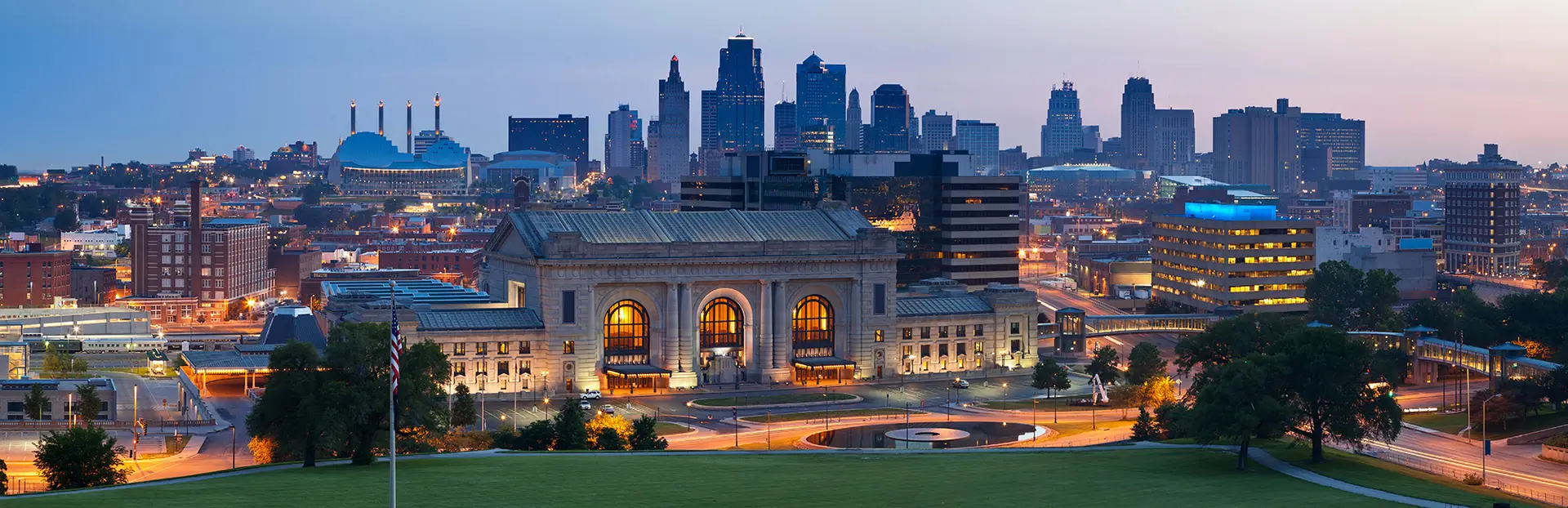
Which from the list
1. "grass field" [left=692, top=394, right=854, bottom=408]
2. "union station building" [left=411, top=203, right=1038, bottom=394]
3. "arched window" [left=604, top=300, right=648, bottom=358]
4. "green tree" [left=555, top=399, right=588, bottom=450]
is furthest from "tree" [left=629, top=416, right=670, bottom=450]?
"arched window" [left=604, top=300, right=648, bottom=358]

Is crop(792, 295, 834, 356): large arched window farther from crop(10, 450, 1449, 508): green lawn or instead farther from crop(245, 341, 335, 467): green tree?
crop(245, 341, 335, 467): green tree

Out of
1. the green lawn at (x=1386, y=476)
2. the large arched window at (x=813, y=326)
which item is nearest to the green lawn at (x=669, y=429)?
the large arched window at (x=813, y=326)

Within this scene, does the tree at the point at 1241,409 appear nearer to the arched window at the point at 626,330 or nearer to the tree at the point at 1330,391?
the tree at the point at 1330,391

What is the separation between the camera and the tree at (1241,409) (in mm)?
106938

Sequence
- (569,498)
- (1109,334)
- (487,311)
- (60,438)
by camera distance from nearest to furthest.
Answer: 1. (569,498)
2. (60,438)
3. (487,311)
4. (1109,334)

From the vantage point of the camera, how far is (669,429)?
140 metres

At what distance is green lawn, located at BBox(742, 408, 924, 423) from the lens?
480 ft

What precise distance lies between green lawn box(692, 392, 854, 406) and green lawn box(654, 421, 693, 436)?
1204cm

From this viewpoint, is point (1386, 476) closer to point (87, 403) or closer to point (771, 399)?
point (771, 399)

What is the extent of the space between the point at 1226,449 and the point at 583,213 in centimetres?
7147

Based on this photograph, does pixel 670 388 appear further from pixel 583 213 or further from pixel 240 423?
pixel 240 423

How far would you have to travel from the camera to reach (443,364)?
11288 centimetres

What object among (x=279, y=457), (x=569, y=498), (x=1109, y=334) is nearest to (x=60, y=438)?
(x=279, y=457)

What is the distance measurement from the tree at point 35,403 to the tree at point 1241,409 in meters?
81.5
